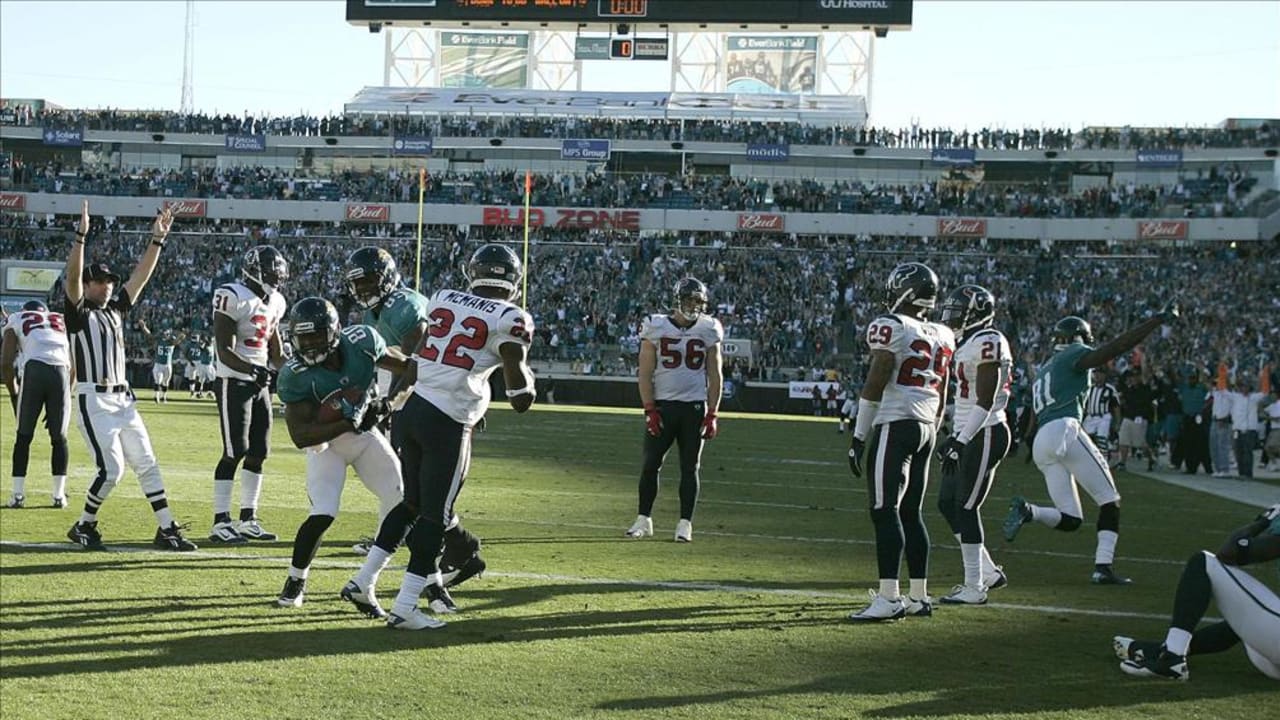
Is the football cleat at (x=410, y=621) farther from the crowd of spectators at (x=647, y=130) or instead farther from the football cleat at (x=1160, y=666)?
the crowd of spectators at (x=647, y=130)

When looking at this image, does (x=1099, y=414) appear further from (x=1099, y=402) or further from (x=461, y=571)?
(x=461, y=571)

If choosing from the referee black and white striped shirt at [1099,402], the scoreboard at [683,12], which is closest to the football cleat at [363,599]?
the referee black and white striped shirt at [1099,402]

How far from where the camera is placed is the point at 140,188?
2259 inches

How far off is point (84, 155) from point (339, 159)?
12.2 m

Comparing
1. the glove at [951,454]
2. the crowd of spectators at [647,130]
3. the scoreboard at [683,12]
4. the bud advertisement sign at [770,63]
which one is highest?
the scoreboard at [683,12]

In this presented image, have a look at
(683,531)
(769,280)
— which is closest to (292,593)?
(683,531)

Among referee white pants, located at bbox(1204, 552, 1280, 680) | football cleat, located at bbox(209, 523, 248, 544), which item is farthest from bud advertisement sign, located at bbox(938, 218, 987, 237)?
referee white pants, located at bbox(1204, 552, 1280, 680)

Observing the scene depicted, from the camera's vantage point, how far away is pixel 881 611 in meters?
7.54

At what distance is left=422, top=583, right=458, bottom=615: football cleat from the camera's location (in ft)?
24.3

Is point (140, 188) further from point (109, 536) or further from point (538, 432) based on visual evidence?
point (109, 536)

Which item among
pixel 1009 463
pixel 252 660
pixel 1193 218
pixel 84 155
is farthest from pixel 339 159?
pixel 252 660

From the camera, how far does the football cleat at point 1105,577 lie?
927cm

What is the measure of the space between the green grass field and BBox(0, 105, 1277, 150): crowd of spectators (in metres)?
45.5

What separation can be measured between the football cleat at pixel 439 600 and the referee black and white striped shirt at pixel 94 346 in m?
3.30
